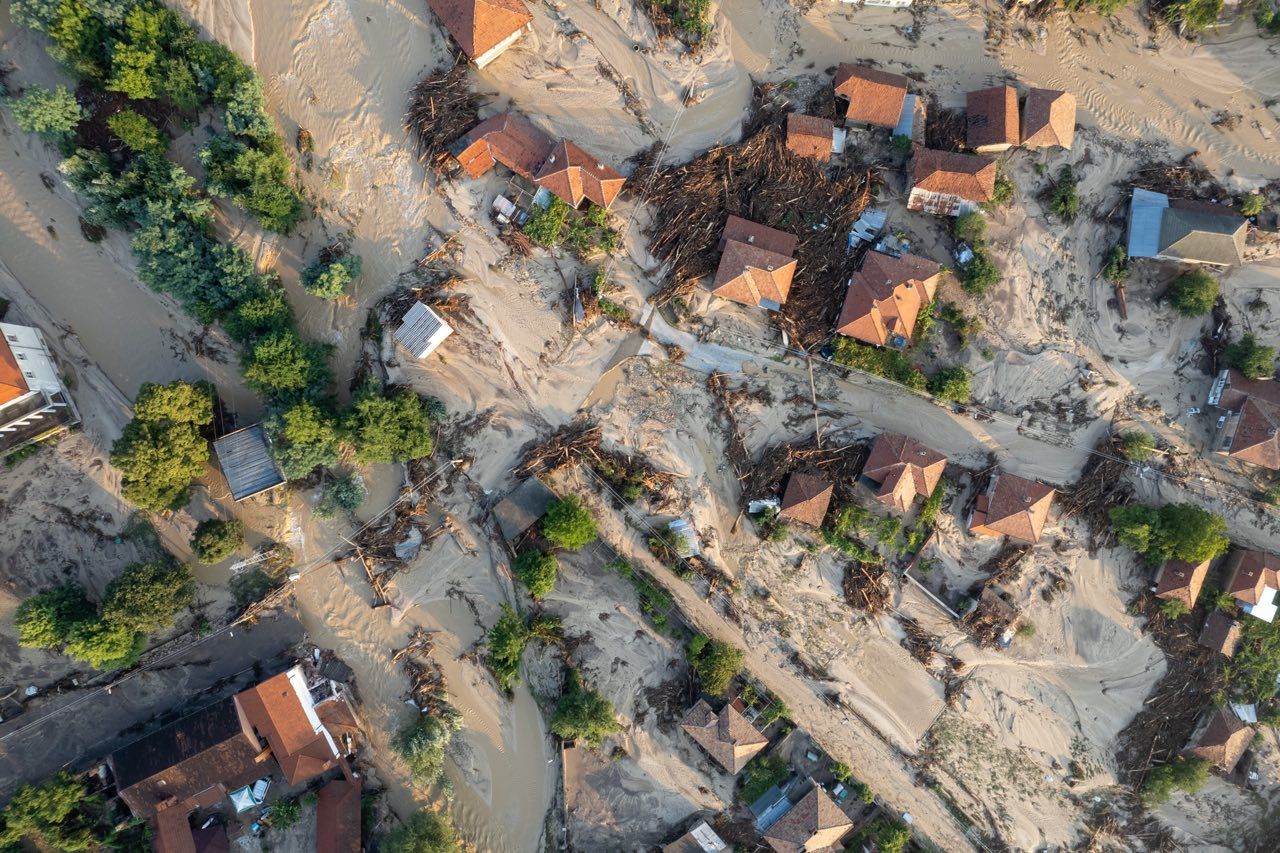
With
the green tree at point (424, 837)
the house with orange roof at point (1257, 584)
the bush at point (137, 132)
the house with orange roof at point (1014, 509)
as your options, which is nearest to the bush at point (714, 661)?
the house with orange roof at point (1014, 509)

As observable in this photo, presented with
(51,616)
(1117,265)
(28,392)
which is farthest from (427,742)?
(1117,265)

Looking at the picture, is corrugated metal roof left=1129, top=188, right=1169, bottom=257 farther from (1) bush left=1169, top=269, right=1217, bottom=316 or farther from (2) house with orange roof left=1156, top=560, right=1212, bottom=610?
(2) house with orange roof left=1156, top=560, right=1212, bottom=610

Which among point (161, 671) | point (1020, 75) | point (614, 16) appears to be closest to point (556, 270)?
point (614, 16)

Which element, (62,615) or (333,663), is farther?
(333,663)

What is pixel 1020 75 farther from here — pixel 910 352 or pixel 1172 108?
pixel 910 352

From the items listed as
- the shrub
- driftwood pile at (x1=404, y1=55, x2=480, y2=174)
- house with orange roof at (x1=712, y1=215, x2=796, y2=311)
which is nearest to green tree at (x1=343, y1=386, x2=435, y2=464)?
driftwood pile at (x1=404, y1=55, x2=480, y2=174)
